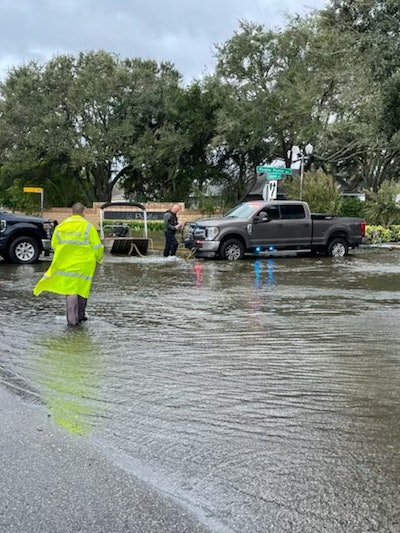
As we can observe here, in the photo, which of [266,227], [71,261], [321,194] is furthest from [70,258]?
[321,194]

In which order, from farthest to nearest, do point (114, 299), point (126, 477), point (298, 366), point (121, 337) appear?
point (114, 299)
point (121, 337)
point (298, 366)
point (126, 477)

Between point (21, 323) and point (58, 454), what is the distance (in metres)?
4.74

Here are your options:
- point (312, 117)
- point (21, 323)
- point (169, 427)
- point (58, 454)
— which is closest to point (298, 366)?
point (169, 427)

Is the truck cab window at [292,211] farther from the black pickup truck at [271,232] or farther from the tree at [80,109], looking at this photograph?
the tree at [80,109]

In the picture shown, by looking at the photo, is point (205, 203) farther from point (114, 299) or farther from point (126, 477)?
point (126, 477)

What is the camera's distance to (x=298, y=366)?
6.25 metres

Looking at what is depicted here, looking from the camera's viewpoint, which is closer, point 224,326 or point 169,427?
point 169,427

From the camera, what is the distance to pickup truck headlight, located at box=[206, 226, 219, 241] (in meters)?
18.6

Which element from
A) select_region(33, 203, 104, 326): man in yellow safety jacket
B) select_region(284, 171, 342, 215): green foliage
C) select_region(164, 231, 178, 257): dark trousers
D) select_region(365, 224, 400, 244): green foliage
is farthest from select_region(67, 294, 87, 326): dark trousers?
select_region(284, 171, 342, 215): green foliage

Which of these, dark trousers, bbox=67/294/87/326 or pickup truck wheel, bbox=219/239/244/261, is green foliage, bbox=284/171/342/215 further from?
dark trousers, bbox=67/294/87/326

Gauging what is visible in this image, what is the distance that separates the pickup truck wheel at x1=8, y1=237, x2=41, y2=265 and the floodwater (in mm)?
6177

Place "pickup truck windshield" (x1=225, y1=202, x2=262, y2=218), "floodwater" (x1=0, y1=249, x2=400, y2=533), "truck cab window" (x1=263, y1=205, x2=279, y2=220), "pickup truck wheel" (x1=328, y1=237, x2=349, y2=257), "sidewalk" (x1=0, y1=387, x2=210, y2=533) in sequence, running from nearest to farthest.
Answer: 1. "sidewalk" (x1=0, y1=387, x2=210, y2=533)
2. "floodwater" (x1=0, y1=249, x2=400, y2=533)
3. "pickup truck windshield" (x1=225, y1=202, x2=262, y2=218)
4. "truck cab window" (x1=263, y1=205, x2=279, y2=220)
5. "pickup truck wheel" (x1=328, y1=237, x2=349, y2=257)

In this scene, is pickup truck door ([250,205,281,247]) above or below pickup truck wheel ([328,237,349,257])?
above

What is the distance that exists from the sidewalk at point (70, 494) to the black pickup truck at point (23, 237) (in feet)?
43.3
